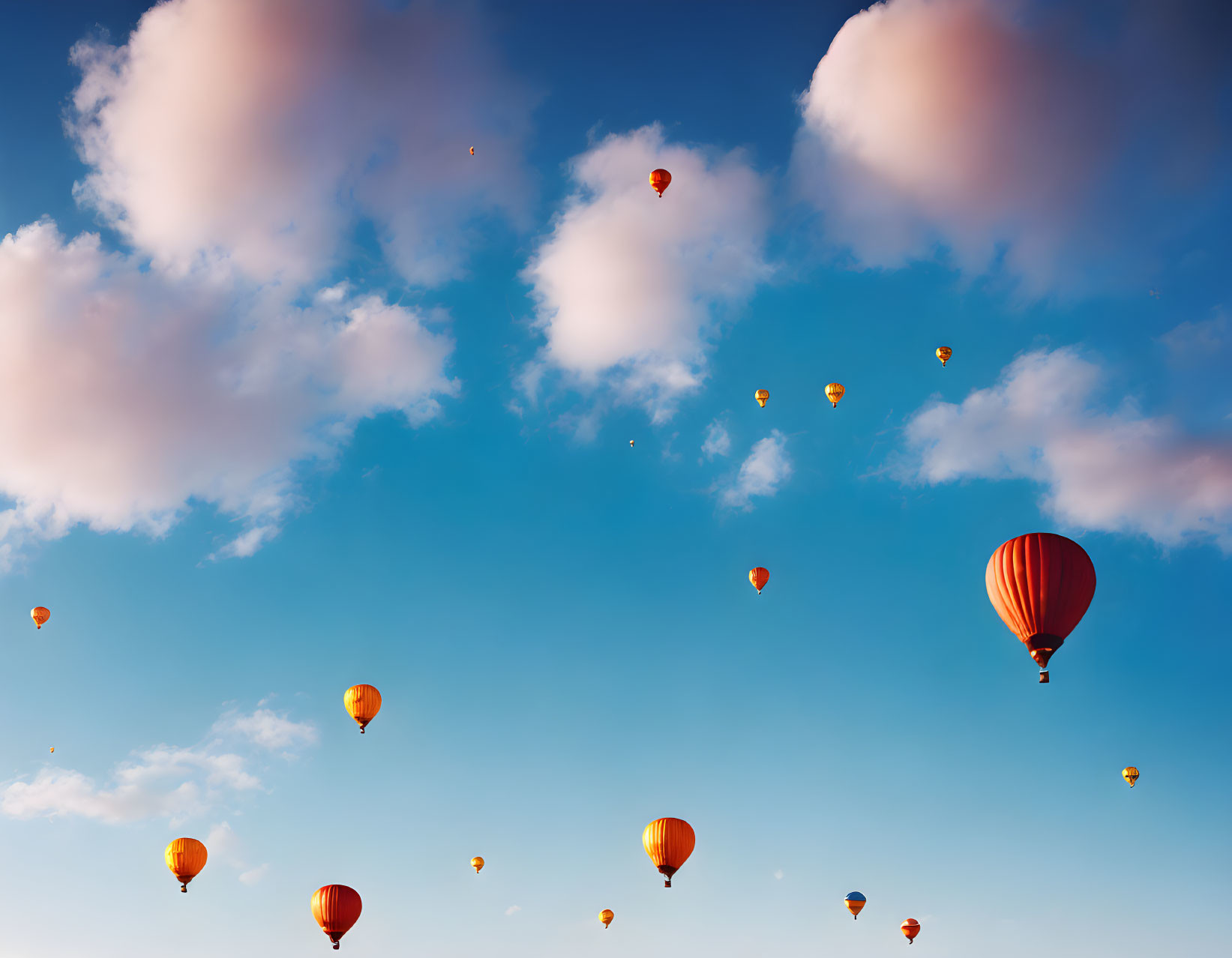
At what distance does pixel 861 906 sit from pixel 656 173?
50.9 metres

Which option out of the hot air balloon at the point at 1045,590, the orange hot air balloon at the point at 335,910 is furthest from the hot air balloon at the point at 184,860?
the hot air balloon at the point at 1045,590

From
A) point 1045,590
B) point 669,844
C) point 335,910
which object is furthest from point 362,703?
point 1045,590

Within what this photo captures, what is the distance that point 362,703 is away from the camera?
49844 millimetres

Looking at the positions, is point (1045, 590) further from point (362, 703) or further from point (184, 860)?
point (184, 860)

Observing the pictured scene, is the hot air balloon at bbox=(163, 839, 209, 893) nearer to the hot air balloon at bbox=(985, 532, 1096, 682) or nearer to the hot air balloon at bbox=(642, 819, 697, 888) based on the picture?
the hot air balloon at bbox=(642, 819, 697, 888)

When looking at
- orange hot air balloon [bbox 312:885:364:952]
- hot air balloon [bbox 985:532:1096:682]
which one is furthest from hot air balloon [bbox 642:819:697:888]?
hot air balloon [bbox 985:532:1096:682]

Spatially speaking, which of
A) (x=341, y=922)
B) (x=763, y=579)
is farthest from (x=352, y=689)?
(x=763, y=579)

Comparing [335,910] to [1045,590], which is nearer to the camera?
[1045,590]

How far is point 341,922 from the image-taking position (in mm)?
47531

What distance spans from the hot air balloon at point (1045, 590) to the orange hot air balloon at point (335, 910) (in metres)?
35.2

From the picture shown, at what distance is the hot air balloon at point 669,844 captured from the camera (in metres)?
46.4

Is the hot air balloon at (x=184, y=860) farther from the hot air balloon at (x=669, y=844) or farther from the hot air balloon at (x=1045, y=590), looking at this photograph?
the hot air balloon at (x=1045, y=590)

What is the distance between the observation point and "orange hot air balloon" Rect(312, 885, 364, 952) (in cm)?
4741

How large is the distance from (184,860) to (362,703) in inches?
481
